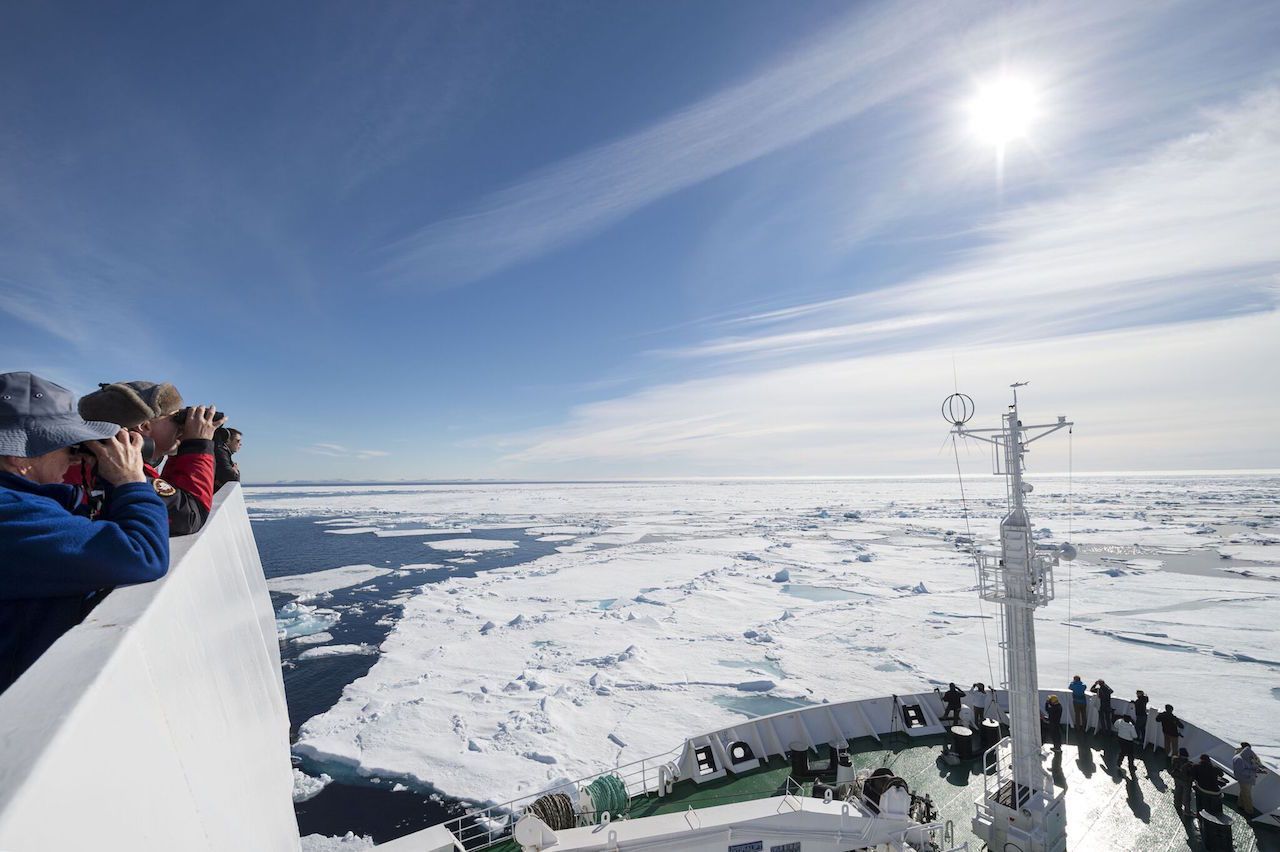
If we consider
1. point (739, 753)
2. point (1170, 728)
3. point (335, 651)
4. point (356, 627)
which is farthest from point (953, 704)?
point (356, 627)

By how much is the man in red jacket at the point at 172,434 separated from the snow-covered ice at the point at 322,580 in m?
24.4

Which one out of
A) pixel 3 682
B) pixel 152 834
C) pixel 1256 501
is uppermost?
pixel 3 682

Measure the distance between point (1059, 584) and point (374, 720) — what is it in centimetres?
2793

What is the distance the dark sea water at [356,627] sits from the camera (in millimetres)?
8953

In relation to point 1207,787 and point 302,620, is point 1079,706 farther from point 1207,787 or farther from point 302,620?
point 302,620

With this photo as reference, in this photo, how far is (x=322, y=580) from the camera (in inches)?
1038

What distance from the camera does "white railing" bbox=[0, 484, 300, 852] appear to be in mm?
625

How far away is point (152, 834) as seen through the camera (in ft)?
2.94

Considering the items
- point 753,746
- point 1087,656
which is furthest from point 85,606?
point 1087,656

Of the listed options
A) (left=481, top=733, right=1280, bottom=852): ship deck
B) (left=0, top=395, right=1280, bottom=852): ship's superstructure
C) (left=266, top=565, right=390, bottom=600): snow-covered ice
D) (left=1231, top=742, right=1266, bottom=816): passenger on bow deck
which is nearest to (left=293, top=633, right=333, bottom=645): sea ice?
(left=266, top=565, right=390, bottom=600): snow-covered ice

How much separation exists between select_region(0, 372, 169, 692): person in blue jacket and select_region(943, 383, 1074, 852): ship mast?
21.7ft

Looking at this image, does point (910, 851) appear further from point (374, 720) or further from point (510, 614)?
point (510, 614)

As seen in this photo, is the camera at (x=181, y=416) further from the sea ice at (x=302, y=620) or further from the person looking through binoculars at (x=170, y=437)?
the sea ice at (x=302, y=620)

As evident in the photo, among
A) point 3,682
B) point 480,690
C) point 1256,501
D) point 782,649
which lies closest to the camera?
point 3,682
